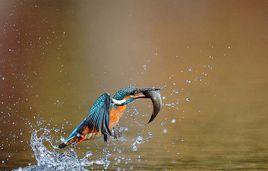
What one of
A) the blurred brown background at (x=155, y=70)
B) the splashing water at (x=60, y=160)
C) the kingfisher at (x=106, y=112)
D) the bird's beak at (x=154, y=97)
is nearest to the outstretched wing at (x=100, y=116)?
the kingfisher at (x=106, y=112)

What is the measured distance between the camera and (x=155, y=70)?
9508mm

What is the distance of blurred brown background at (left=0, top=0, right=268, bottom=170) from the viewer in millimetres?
5590

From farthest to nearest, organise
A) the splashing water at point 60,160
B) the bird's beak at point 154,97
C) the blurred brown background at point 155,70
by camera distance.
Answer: the blurred brown background at point 155,70, the splashing water at point 60,160, the bird's beak at point 154,97

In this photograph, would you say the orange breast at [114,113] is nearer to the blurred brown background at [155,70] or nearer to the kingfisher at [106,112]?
the kingfisher at [106,112]

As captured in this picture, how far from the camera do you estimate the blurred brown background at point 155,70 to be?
5590 mm

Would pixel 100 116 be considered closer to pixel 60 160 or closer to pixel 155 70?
pixel 60 160

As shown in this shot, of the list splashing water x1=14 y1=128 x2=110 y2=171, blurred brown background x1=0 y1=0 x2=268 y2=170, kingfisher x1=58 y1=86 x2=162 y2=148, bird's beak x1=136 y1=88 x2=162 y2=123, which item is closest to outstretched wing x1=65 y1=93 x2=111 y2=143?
kingfisher x1=58 y1=86 x2=162 y2=148

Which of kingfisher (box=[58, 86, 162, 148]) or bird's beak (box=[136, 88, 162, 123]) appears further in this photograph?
kingfisher (box=[58, 86, 162, 148])

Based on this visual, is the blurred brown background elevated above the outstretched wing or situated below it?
above

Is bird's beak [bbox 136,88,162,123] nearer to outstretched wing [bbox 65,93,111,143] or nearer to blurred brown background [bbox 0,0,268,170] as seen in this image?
outstretched wing [bbox 65,93,111,143]

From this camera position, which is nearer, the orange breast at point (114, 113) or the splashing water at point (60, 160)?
the orange breast at point (114, 113)

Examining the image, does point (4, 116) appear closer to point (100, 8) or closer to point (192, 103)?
point (192, 103)

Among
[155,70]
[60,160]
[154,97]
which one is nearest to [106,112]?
[154,97]

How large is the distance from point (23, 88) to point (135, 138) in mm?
2691
